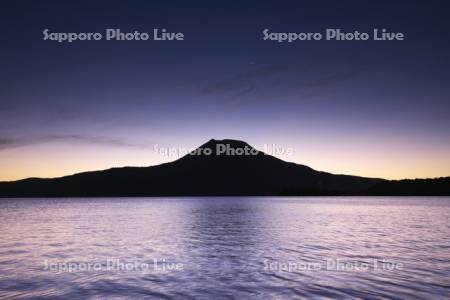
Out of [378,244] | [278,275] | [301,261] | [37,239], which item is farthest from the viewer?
[37,239]

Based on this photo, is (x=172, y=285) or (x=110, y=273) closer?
(x=172, y=285)

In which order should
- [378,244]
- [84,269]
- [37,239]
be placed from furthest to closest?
[37,239]
[378,244]
[84,269]

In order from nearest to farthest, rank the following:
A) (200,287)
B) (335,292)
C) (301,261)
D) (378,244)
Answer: (335,292), (200,287), (301,261), (378,244)

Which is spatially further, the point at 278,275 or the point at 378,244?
the point at 378,244

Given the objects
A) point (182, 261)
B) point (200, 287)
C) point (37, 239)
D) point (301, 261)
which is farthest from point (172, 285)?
point (37, 239)

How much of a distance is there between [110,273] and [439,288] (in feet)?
58.6

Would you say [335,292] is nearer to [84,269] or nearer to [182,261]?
[182,261]

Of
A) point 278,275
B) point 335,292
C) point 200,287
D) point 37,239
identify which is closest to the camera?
point 335,292

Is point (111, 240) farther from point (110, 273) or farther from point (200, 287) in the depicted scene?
point (200, 287)

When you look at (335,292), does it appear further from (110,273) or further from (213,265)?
(110,273)

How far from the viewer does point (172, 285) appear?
18688 millimetres

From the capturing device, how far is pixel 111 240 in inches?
1476

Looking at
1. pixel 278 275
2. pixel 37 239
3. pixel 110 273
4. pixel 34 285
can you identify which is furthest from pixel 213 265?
pixel 37 239

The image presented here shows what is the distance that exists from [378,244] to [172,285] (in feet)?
73.4
